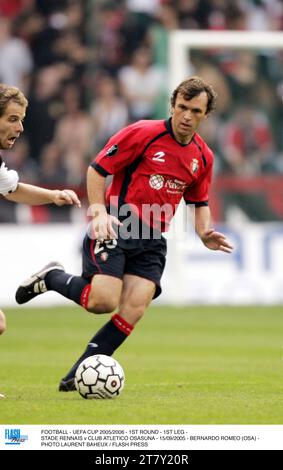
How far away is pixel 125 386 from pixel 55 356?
2583 mm

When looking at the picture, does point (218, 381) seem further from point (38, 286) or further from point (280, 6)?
point (280, 6)

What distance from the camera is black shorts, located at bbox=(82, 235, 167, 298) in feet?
28.9

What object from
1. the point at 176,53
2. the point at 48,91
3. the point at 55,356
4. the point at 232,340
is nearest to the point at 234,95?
the point at 176,53

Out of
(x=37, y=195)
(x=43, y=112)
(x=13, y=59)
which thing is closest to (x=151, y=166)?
(x=37, y=195)

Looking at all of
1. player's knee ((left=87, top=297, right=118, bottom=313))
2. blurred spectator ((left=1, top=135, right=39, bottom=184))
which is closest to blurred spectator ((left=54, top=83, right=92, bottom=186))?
blurred spectator ((left=1, top=135, right=39, bottom=184))

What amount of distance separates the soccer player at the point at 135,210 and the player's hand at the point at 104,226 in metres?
0.03

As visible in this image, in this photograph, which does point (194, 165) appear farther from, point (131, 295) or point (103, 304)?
point (103, 304)

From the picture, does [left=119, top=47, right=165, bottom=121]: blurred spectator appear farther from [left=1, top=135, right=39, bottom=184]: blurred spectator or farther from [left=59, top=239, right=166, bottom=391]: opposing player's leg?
[left=59, top=239, right=166, bottom=391]: opposing player's leg

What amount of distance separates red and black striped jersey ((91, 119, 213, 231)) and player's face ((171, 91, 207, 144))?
202 mm

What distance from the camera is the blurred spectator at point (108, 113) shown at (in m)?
19.2

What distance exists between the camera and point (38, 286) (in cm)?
926

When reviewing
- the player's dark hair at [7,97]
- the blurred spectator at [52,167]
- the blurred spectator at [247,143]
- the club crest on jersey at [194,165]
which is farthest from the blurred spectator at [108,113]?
the player's dark hair at [7,97]

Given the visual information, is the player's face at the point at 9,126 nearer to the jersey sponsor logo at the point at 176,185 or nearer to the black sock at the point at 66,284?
the black sock at the point at 66,284

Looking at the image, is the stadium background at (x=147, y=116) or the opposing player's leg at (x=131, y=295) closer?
the opposing player's leg at (x=131, y=295)
